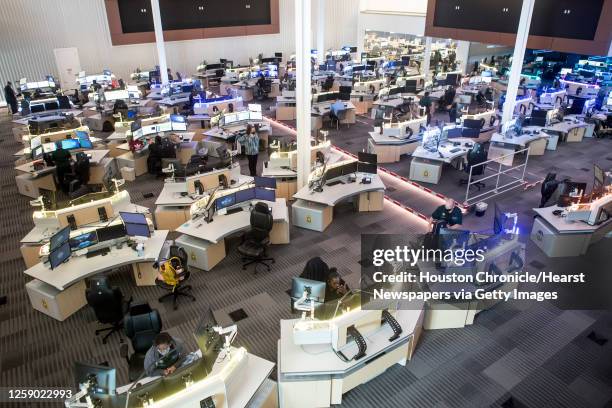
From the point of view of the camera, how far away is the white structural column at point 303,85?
839 centimetres

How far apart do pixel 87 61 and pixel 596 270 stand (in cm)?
2125

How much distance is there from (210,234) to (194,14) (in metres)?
16.0

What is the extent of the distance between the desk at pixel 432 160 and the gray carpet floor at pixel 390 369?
338 cm

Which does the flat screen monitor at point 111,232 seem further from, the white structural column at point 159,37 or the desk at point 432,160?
the white structural column at point 159,37

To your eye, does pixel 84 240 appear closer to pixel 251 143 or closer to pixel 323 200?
pixel 323 200

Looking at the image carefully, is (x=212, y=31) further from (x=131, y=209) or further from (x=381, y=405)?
(x=381, y=405)

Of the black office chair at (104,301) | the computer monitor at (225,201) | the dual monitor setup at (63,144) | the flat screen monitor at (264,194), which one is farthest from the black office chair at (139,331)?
the dual monitor setup at (63,144)

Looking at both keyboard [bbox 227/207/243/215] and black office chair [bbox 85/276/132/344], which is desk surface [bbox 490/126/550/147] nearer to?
keyboard [bbox 227/207/243/215]

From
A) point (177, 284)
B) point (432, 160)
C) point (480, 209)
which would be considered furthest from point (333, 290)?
point (432, 160)

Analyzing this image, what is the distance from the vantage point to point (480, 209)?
9.80 m

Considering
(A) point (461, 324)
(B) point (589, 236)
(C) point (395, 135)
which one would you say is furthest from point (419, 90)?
(A) point (461, 324)

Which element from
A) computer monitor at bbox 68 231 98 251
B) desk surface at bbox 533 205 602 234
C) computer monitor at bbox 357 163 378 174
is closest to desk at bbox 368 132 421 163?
computer monitor at bbox 357 163 378 174

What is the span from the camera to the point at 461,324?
6762 mm

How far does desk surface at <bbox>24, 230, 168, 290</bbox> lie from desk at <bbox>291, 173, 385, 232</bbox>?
295 cm
